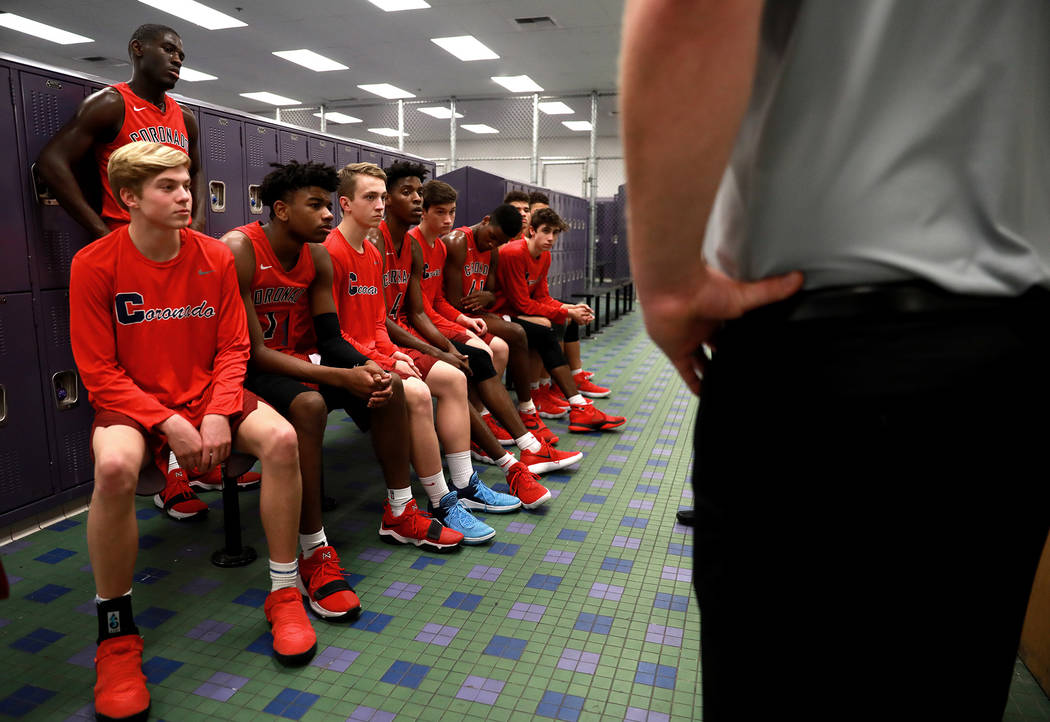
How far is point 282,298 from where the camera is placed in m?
2.47

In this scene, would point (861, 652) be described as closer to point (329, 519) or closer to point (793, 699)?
point (793, 699)

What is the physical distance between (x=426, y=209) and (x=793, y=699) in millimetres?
3164

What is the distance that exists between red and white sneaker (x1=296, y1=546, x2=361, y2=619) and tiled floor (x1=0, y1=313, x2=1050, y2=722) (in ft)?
0.16

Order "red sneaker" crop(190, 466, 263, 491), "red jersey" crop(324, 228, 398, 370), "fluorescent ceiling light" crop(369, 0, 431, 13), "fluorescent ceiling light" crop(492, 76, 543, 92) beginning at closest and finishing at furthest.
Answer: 1. "red jersey" crop(324, 228, 398, 370)
2. "red sneaker" crop(190, 466, 263, 491)
3. "fluorescent ceiling light" crop(369, 0, 431, 13)
4. "fluorescent ceiling light" crop(492, 76, 543, 92)

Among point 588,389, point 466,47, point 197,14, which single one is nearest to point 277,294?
point 588,389

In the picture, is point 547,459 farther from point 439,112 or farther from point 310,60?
point 439,112

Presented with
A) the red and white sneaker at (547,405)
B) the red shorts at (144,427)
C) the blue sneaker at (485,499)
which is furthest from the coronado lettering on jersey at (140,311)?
the red and white sneaker at (547,405)

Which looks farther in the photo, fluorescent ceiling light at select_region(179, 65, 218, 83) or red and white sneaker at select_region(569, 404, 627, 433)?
fluorescent ceiling light at select_region(179, 65, 218, 83)

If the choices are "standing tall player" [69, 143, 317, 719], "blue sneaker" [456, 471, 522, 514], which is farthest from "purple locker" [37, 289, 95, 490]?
"blue sneaker" [456, 471, 522, 514]

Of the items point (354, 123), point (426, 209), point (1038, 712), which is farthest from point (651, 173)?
point (354, 123)

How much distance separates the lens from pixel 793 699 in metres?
0.59

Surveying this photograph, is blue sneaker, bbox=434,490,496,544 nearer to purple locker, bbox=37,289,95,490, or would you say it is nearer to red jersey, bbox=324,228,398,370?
red jersey, bbox=324,228,398,370

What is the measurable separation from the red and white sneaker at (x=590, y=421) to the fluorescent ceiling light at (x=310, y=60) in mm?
7701

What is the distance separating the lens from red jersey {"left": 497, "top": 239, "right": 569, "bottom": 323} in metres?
4.21
